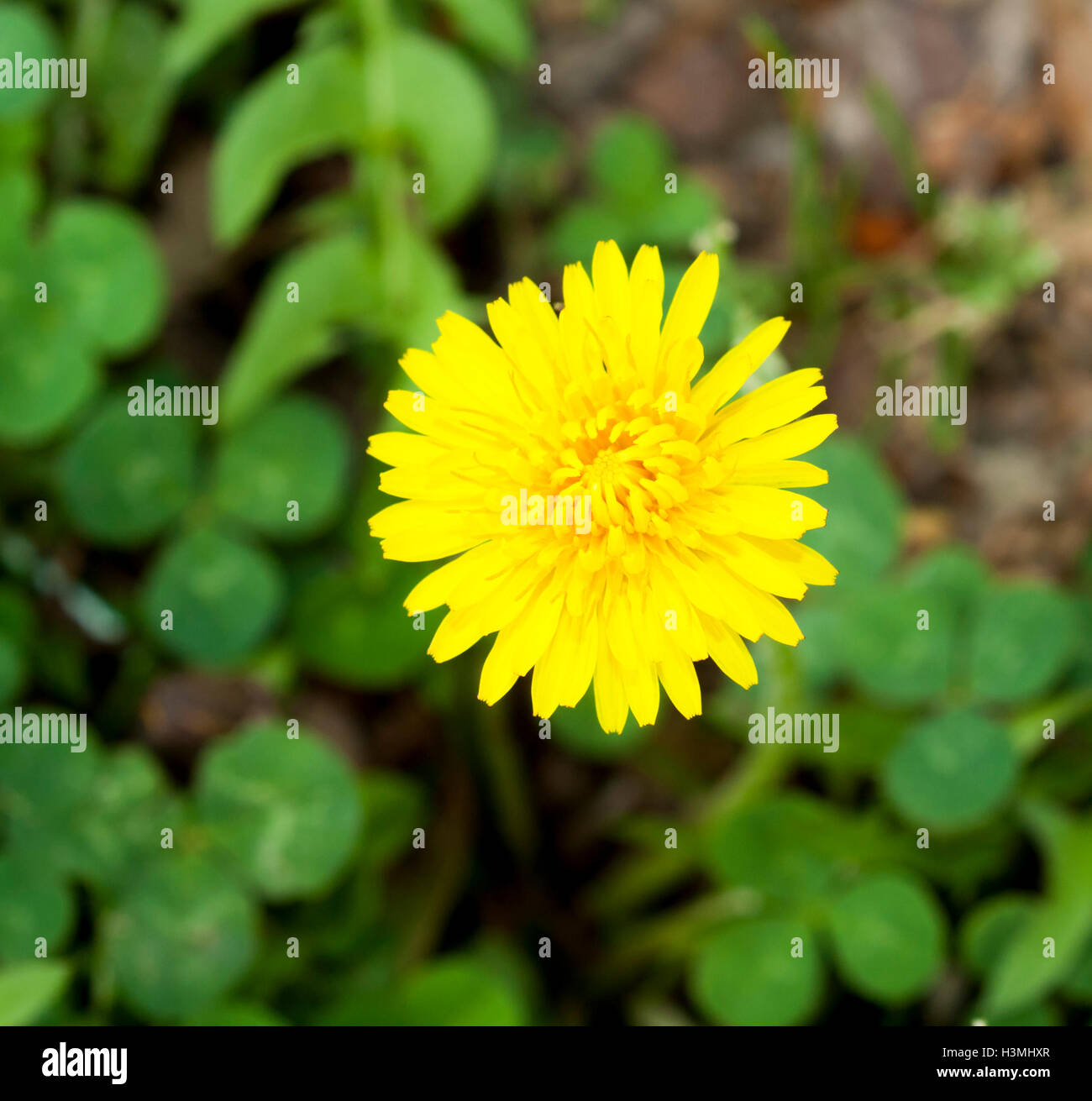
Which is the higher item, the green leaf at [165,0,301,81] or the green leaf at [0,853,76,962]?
the green leaf at [165,0,301,81]

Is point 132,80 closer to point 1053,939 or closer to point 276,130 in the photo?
point 276,130

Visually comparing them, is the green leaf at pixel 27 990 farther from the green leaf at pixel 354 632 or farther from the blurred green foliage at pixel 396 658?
the green leaf at pixel 354 632

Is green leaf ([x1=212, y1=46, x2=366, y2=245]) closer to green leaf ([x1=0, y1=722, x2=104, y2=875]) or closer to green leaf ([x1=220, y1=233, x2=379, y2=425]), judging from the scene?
green leaf ([x1=220, y1=233, x2=379, y2=425])

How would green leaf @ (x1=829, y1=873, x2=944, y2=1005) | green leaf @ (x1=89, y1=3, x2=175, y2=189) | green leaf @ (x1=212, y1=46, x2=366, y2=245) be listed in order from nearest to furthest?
green leaf @ (x1=829, y1=873, x2=944, y2=1005) → green leaf @ (x1=212, y1=46, x2=366, y2=245) → green leaf @ (x1=89, y1=3, x2=175, y2=189)

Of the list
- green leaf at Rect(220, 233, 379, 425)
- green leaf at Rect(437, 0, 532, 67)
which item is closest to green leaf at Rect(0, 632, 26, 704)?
green leaf at Rect(220, 233, 379, 425)

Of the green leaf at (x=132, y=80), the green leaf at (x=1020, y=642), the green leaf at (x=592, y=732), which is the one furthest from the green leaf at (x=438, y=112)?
the green leaf at (x=1020, y=642)

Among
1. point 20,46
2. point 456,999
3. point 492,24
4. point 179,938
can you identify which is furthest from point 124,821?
point 492,24
